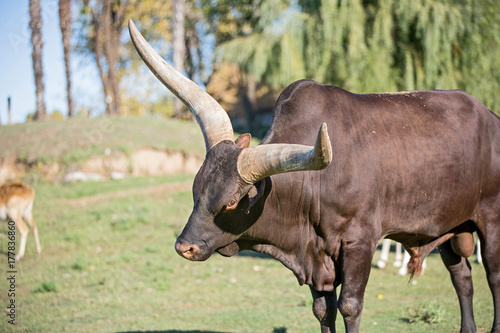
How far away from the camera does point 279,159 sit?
3428mm

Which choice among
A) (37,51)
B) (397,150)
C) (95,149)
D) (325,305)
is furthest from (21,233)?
(37,51)

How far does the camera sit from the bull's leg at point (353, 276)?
399cm

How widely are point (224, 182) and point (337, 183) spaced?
88cm

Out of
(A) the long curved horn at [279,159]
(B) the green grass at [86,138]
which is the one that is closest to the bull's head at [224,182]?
(A) the long curved horn at [279,159]

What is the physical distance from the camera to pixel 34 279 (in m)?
9.33

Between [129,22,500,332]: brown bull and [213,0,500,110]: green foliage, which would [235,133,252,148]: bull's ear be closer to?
[129,22,500,332]: brown bull

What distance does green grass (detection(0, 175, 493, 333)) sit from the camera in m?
6.40

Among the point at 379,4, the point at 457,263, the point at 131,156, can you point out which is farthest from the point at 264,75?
the point at 457,263

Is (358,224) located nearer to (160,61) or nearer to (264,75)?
(160,61)

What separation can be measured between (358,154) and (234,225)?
3.53ft

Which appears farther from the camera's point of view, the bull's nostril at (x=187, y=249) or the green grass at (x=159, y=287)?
the green grass at (x=159, y=287)

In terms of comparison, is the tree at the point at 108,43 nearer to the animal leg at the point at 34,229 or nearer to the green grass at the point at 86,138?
the green grass at the point at 86,138

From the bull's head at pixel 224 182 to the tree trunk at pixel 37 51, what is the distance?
16.1 metres

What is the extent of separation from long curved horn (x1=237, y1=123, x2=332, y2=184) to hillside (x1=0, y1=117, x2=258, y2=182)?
14.8 metres
